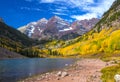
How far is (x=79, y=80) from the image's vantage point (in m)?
50.0

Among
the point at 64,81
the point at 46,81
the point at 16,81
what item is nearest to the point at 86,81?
the point at 64,81

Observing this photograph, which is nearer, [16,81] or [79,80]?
[79,80]

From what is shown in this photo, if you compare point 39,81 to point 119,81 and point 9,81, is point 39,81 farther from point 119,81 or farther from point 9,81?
point 119,81

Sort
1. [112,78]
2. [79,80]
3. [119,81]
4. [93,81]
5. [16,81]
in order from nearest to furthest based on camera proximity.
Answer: [119,81] → [112,78] → [93,81] → [79,80] → [16,81]

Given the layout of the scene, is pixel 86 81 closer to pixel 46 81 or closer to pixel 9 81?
pixel 46 81

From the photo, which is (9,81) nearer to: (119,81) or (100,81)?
(100,81)

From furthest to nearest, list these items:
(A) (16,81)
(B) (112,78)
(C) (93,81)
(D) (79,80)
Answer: (A) (16,81), (D) (79,80), (C) (93,81), (B) (112,78)

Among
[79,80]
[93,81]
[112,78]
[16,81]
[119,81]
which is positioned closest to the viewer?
[119,81]

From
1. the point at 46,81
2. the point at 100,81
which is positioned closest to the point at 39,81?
the point at 46,81

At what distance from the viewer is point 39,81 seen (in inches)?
2067

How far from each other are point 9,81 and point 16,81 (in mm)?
1753

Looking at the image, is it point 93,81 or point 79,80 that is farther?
point 79,80

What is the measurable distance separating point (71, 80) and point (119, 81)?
43.8ft

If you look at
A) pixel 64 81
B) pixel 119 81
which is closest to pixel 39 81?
pixel 64 81
